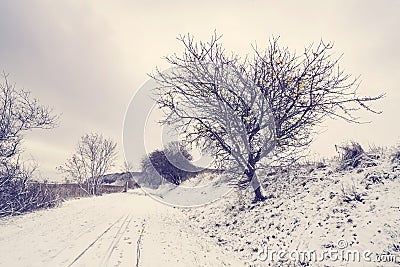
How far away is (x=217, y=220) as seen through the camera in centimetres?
1304

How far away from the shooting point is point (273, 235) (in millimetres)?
8211

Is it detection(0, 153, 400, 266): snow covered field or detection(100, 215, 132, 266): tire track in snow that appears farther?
detection(100, 215, 132, 266): tire track in snow

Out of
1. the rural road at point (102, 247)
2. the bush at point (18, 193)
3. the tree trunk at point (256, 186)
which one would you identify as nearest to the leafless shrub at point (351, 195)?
the rural road at point (102, 247)

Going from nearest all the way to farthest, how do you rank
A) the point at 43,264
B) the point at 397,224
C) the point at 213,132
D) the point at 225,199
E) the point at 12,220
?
1. the point at 397,224
2. the point at 43,264
3. the point at 213,132
4. the point at 12,220
5. the point at 225,199

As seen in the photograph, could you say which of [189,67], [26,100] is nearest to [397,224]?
[189,67]

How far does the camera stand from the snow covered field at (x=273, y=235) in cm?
580

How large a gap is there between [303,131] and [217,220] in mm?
7300

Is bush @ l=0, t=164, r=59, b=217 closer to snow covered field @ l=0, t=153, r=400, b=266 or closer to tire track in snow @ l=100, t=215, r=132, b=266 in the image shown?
snow covered field @ l=0, t=153, r=400, b=266

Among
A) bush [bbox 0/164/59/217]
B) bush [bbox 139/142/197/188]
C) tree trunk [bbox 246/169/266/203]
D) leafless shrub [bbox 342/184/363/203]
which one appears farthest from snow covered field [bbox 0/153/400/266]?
bush [bbox 139/142/197/188]

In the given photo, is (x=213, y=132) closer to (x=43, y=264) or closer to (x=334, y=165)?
(x=334, y=165)

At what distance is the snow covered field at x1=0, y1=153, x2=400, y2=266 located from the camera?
5.80 m

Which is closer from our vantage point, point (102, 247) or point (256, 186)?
point (102, 247)

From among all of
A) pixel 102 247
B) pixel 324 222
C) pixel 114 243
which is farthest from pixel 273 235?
pixel 102 247

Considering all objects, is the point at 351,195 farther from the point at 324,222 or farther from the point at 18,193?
the point at 18,193
